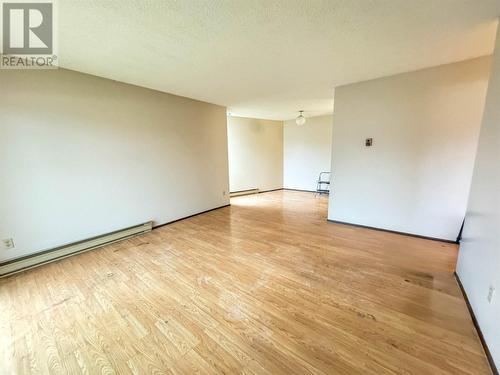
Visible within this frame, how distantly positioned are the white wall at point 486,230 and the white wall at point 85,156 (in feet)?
13.5

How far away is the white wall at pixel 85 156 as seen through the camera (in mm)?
2309

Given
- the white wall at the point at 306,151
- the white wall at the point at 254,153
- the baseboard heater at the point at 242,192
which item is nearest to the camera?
the white wall at the point at 254,153

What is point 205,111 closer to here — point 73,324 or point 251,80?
point 251,80

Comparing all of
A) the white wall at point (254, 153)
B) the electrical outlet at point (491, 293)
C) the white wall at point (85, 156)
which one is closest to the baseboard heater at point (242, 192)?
the white wall at point (254, 153)

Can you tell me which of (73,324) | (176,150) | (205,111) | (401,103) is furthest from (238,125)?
(73,324)

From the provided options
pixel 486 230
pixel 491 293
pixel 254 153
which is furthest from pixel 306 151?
pixel 491 293

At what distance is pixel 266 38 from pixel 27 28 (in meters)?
2.14

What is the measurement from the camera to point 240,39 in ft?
6.52

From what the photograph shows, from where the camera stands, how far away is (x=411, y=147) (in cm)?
301

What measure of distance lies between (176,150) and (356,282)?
11.8 ft

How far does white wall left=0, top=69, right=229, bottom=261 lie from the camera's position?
7.57 feet

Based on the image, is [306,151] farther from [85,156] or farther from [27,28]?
[27,28]
